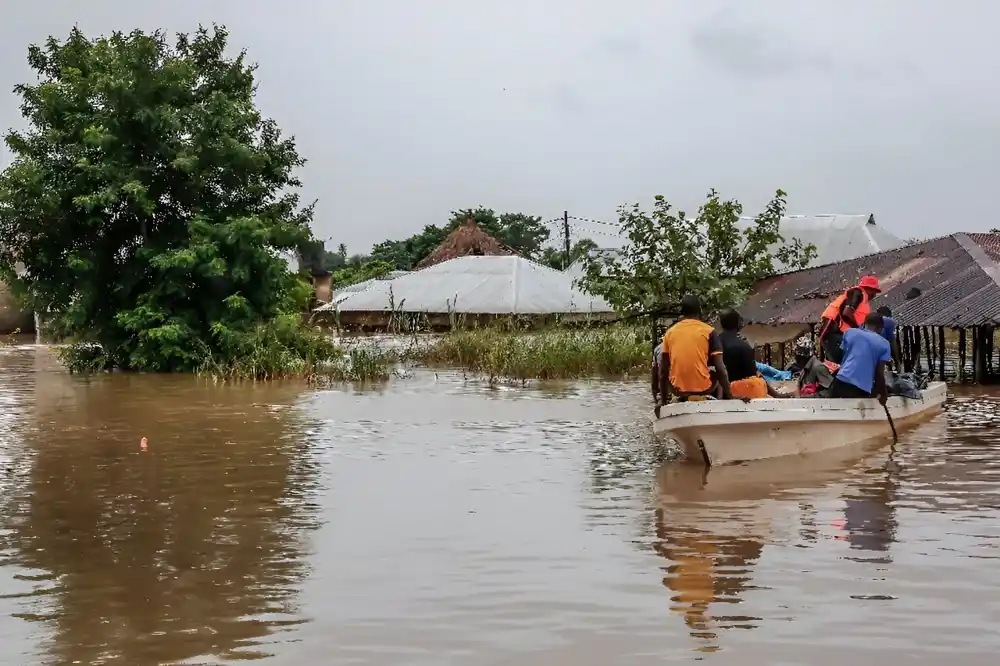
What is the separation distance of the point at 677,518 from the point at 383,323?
111 ft

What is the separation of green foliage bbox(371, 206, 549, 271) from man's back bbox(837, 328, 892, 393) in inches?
1867

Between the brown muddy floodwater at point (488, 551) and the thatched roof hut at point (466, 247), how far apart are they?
121 feet

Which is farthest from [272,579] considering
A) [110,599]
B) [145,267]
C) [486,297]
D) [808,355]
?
[486,297]

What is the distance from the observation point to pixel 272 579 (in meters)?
7.39

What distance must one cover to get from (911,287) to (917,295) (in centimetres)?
54

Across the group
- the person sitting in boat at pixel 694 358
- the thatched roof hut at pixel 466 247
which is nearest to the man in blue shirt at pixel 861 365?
the person sitting in boat at pixel 694 358

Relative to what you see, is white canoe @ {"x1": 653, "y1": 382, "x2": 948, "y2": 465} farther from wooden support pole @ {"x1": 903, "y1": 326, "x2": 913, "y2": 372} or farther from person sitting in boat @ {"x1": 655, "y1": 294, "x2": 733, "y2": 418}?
wooden support pole @ {"x1": 903, "y1": 326, "x2": 913, "y2": 372}

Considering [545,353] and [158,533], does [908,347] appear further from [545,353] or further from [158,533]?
[158,533]

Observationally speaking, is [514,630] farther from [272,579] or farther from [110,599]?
[110,599]

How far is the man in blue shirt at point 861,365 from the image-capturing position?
41.0 ft

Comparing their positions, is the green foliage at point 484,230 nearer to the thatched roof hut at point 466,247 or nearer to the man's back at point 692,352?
the thatched roof hut at point 466,247

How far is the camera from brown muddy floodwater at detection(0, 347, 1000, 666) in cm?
608

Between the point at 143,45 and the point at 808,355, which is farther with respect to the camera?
the point at 143,45

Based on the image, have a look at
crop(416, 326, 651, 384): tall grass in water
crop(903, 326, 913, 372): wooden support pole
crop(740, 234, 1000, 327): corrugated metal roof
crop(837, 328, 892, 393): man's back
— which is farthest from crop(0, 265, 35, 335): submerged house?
crop(837, 328, 892, 393): man's back
